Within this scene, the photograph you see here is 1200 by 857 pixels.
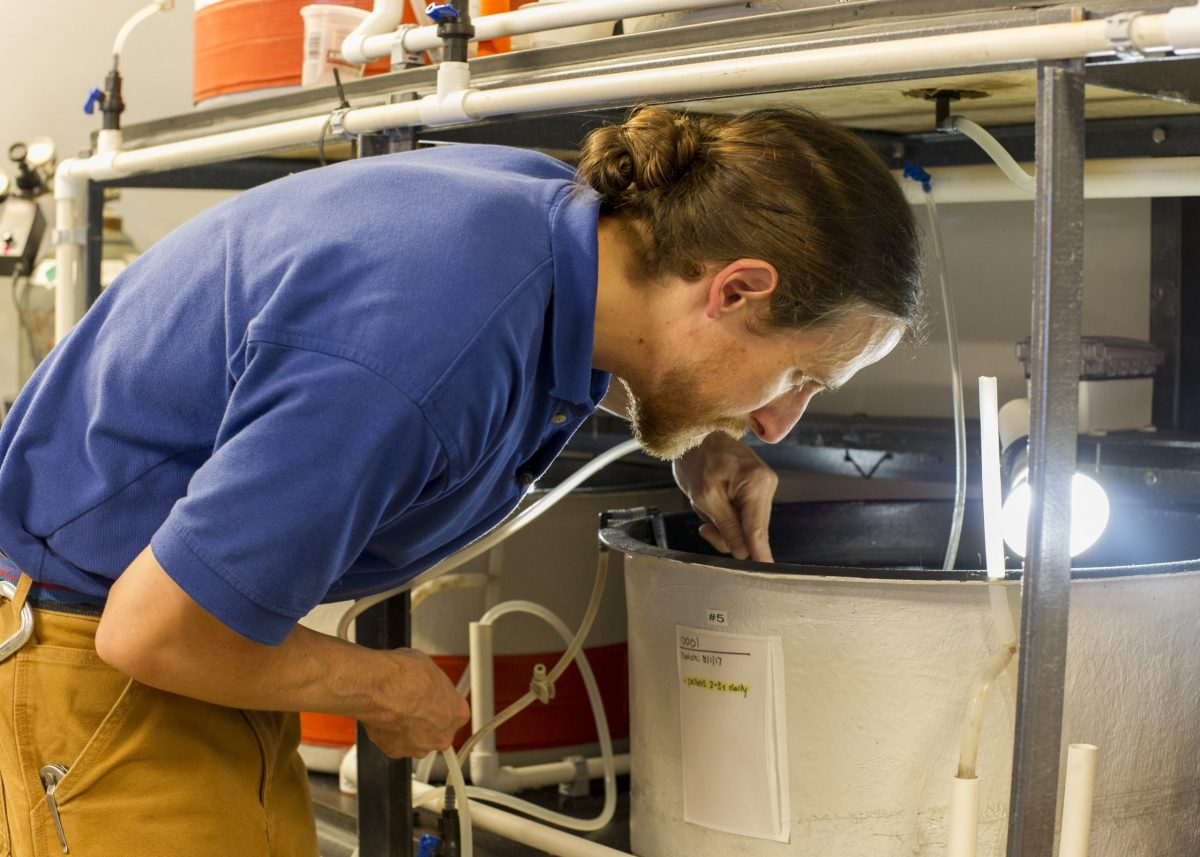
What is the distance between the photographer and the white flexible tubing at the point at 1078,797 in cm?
92

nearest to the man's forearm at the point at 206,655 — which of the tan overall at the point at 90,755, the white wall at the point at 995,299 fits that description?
the tan overall at the point at 90,755

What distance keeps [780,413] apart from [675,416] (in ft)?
0.32

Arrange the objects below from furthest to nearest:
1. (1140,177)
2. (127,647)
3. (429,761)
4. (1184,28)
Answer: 1. (429,761)
2. (1140,177)
3. (127,647)
4. (1184,28)

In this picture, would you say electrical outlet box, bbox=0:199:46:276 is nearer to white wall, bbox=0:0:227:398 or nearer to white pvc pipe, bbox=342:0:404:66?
white wall, bbox=0:0:227:398

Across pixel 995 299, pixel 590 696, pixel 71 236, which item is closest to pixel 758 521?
pixel 590 696

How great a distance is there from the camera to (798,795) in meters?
1.14

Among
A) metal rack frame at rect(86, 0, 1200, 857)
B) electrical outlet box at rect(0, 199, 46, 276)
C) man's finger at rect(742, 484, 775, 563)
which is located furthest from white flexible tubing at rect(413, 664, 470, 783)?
electrical outlet box at rect(0, 199, 46, 276)

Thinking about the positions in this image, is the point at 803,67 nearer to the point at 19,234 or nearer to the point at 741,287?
the point at 741,287

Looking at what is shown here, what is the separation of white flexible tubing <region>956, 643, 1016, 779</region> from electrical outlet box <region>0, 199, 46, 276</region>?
2.21m

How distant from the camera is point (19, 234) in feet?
8.64

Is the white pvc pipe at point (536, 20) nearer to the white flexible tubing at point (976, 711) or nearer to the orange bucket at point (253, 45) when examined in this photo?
the orange bucket at point (253, 45)

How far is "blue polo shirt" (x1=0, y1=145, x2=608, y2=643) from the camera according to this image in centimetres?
85

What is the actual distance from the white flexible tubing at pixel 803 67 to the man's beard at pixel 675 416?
229mm

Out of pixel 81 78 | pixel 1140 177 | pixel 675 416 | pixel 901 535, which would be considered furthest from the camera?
pixel 81 78
